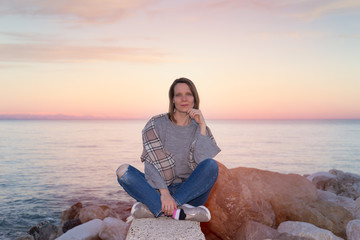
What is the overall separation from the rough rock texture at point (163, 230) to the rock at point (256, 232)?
1.43 m

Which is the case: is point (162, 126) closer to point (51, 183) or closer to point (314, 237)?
point (314, 237)

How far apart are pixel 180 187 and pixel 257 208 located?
2.28m

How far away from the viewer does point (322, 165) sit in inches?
891

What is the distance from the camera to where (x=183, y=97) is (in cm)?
439

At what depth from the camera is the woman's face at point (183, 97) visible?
4.39 meters

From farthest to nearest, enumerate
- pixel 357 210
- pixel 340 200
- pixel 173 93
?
1. pixel 340 200
2. pixel 357 210
3. pixel 173 93

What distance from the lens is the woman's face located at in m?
4.39

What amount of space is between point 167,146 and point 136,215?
971mm

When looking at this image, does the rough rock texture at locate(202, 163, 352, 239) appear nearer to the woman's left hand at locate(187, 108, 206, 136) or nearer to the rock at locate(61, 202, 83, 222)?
the woman's left hand at locate(187, 108, 206, 136)

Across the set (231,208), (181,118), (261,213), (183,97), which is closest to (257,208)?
(261,213)

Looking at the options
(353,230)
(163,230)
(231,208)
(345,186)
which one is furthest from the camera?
(345,186)

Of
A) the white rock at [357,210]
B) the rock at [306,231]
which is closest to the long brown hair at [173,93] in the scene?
the rock at [306,231]

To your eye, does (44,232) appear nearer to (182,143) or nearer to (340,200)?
(182,143)

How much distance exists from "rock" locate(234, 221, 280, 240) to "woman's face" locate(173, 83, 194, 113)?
7.41 feet
